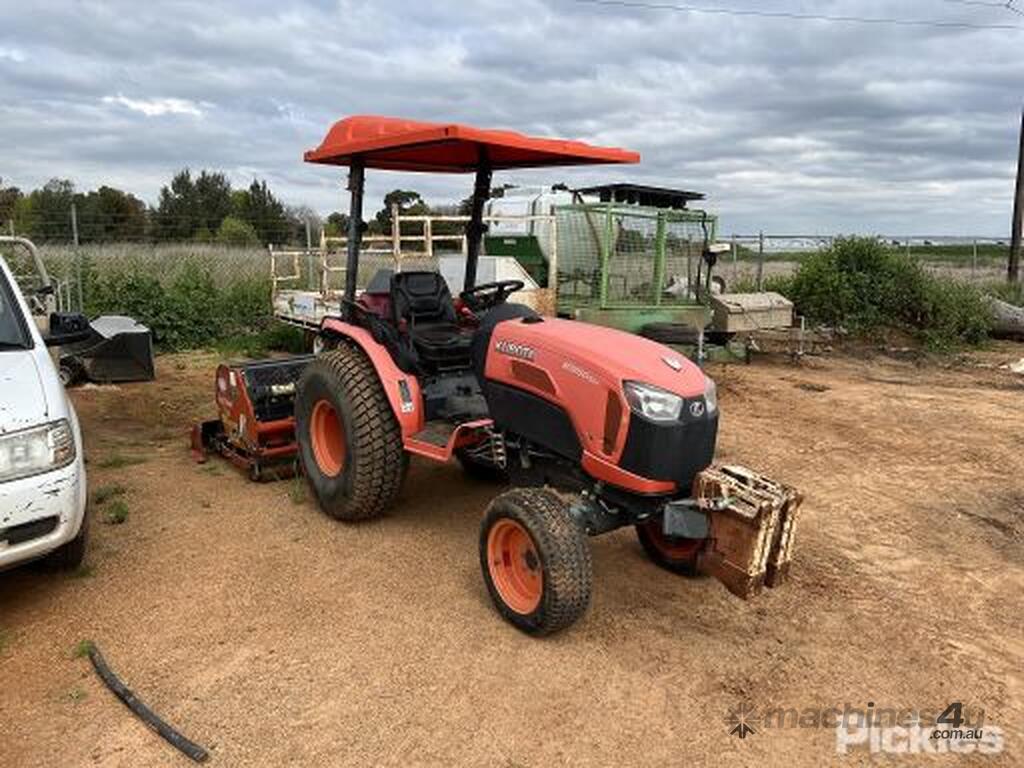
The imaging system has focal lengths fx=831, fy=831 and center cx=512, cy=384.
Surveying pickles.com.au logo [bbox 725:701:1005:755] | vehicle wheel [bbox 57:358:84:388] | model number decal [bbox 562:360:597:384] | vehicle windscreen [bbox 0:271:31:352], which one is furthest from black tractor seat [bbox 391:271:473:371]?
vehicle wheel [bbox 57:358:84:388]

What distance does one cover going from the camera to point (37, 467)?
3.35 m

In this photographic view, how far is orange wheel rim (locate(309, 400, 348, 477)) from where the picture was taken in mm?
4836

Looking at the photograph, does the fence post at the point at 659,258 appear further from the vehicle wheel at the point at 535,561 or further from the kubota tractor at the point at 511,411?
the vehicle wheel at the point at 535,561

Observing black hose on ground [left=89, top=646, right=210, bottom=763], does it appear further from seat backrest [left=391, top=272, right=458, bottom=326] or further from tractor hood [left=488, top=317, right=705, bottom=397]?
seat backrest [left=391, top=272, right=458, bottom=326]

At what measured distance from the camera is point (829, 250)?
13305 millimetres

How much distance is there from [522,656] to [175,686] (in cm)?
131

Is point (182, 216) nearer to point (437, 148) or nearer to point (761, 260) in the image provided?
point (761, 260)

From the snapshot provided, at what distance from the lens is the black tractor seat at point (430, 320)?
4.52 metres

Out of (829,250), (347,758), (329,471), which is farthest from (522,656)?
(829,250)

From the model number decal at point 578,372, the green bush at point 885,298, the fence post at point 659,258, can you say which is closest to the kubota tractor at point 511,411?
the model number decal at point 578,372

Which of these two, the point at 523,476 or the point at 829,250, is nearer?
the point at 523,476

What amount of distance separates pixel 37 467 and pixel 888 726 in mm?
3398

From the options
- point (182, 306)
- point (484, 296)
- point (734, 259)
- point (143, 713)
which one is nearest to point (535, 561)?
point (143, 713)

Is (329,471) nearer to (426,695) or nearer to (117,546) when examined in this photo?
(117,546)
